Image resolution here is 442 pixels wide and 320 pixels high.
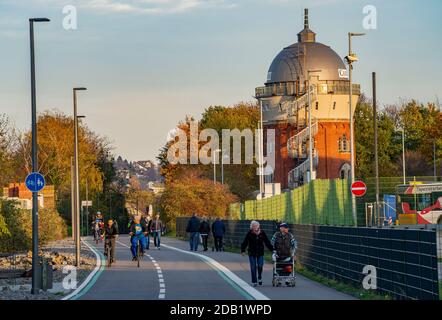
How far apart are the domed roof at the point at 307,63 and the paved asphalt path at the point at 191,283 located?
6386cm

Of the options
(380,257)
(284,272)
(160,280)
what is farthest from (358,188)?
(380,257)

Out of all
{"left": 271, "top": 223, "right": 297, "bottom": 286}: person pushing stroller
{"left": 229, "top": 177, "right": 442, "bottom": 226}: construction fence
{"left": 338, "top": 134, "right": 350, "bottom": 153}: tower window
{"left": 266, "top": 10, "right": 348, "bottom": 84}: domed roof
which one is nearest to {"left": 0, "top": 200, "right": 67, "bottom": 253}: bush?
{"left": 229, "top": 177, "right": 442, "bottom": 226}: construction fence

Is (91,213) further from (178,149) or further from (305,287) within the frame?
(305,287)

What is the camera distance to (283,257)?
29.1 metres

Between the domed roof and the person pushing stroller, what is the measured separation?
254ft

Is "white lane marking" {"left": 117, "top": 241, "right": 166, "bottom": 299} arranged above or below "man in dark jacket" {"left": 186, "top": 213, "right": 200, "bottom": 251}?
below

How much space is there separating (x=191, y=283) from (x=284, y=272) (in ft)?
8.79

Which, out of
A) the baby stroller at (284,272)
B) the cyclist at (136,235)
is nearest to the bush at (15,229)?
the cyclist at (136,235)

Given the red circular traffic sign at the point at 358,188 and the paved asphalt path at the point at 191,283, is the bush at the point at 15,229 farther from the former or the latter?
the red circular traffic sign at the point at 358,188

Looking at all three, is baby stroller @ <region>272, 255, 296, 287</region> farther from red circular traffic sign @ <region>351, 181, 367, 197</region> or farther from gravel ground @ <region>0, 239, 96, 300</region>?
red circular traffic sign @ <region>351, 181, 367, 197</region>

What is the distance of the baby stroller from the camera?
1137 inches

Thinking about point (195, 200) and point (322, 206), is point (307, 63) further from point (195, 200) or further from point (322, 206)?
point (322, 206)

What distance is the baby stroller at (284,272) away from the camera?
2889cm

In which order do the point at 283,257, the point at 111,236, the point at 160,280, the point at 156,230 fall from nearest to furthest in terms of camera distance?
1. the point at 283,257
2. the point at 160,280
3. the point at 111,236
4. the point at 156,230
